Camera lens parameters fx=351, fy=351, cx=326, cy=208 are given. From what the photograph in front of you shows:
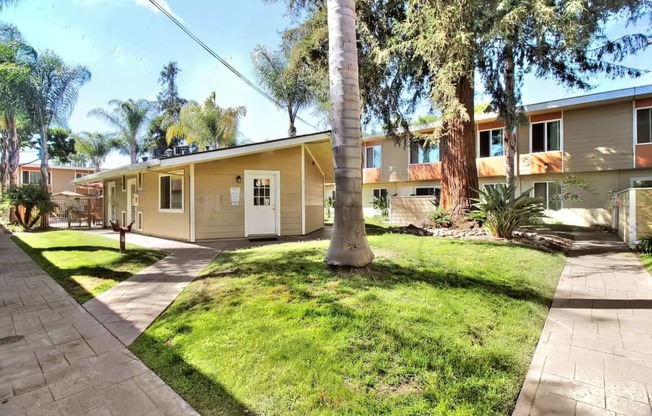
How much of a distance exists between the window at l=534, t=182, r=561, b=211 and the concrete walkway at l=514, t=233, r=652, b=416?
12.0 meters

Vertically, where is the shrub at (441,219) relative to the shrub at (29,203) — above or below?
below

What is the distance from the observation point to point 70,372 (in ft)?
9.36

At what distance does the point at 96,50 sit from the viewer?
11.1 metres

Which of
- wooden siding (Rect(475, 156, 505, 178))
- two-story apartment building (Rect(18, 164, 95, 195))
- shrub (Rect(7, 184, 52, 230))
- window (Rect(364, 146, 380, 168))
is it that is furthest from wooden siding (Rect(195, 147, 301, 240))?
two-story apartment building (Rect(18, 164, 95, 195))

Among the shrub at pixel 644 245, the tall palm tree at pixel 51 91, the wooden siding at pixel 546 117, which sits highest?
the tall palm tree at pixel 51 91

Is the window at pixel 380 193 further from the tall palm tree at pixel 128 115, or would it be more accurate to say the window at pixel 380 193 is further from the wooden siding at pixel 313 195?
the tall palm tree at pixel 128 115

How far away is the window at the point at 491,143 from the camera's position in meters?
17.6

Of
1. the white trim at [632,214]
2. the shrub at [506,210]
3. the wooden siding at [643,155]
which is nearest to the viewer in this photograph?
the white trim at [632,214]

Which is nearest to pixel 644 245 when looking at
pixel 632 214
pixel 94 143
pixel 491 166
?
pixel 632 214

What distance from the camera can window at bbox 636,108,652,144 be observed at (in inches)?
550

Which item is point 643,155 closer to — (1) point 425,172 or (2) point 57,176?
(1) point 425,172

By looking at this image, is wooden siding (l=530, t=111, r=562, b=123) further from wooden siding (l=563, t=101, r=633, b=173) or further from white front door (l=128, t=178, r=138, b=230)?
white front door (l=128, t=178, r=138, b=230)

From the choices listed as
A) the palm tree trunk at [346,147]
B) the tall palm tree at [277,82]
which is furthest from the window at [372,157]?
the palm tree trunk at [346,147]

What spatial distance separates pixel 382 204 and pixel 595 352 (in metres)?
18.4
